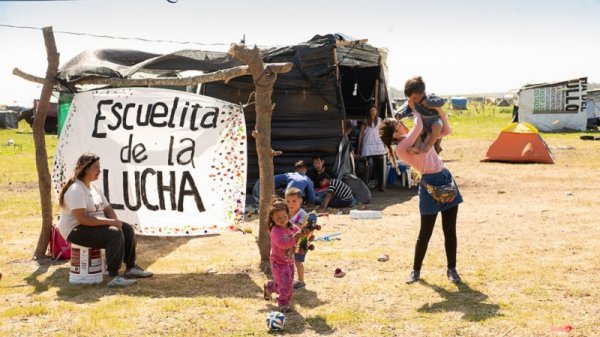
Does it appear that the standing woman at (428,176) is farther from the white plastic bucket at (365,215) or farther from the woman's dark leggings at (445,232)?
the white plastic bucket at (365,215)

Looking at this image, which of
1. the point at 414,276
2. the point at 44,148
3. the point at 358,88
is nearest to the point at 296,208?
the point at 414,276

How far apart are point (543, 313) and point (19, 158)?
20407mm

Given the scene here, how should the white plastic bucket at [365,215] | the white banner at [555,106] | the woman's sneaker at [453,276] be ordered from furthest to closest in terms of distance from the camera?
the white banner at [555,106] < the white plastic bucket at [365,215] < the woman's sneaker at [453,276]

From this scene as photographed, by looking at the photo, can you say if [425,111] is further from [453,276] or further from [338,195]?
[338,195]

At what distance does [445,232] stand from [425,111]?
1162 mm

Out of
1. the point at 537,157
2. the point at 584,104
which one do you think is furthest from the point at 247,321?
the point at 584,104

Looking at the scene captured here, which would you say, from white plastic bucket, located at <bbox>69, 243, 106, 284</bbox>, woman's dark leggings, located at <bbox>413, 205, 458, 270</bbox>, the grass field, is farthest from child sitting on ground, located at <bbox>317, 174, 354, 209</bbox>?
white plastic bucket, located at <bbox>69, 243, 106, 284</bbox>

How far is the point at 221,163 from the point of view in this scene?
289 inches

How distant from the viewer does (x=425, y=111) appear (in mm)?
6266

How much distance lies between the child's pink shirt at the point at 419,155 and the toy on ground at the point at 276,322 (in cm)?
193

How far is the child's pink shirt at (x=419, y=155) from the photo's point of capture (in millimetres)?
6238

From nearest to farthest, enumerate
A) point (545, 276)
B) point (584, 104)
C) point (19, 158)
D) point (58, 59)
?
point (545, 276), point (58, 59), point (19, 158), point (584, 104)

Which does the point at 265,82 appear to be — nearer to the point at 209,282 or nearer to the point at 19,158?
the point at 209,282

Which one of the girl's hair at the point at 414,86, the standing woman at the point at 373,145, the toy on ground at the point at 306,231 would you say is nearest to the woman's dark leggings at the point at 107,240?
the toy on ground at the point at 306,231
